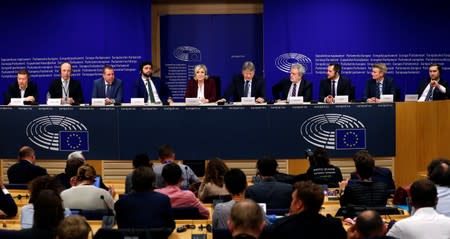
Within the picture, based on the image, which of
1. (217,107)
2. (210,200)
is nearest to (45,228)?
A: (210,200)

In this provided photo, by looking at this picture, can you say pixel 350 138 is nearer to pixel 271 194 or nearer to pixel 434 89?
pixel 434 89

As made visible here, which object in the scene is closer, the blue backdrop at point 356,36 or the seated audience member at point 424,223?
the seated audience member at point 424,223

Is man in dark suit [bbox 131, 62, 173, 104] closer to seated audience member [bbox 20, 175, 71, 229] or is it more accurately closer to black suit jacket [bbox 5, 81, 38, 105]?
black suit jacket [bbox 5, 81, 38, 105]

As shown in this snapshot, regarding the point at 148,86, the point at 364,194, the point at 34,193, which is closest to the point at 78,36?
the point at 148,86

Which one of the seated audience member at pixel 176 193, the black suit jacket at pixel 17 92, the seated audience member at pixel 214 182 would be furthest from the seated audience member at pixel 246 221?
the black suit jacket at pixel 17 92

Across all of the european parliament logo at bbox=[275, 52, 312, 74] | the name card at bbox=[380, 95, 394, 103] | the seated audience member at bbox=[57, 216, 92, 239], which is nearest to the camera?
the seated audience member at bbox=[57, 216, 92, 239]

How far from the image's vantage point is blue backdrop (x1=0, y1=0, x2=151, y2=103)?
53.1 ft

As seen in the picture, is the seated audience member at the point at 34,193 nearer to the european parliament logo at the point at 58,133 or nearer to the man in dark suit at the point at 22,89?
the european parliament logo at the point at 58,133

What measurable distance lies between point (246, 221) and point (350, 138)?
7.33 m

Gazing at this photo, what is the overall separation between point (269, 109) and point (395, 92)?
243 centimetres

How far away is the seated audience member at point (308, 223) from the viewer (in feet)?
18.6

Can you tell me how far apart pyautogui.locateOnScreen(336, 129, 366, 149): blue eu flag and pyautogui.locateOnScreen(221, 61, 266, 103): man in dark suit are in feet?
5.55

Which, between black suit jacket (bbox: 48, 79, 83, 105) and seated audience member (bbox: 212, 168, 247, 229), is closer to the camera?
seated audience member (bbox: 212, 168, 247, 229)

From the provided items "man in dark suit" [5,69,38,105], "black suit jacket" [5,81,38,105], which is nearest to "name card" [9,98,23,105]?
"man in dark suit" [5,69,38,105]
